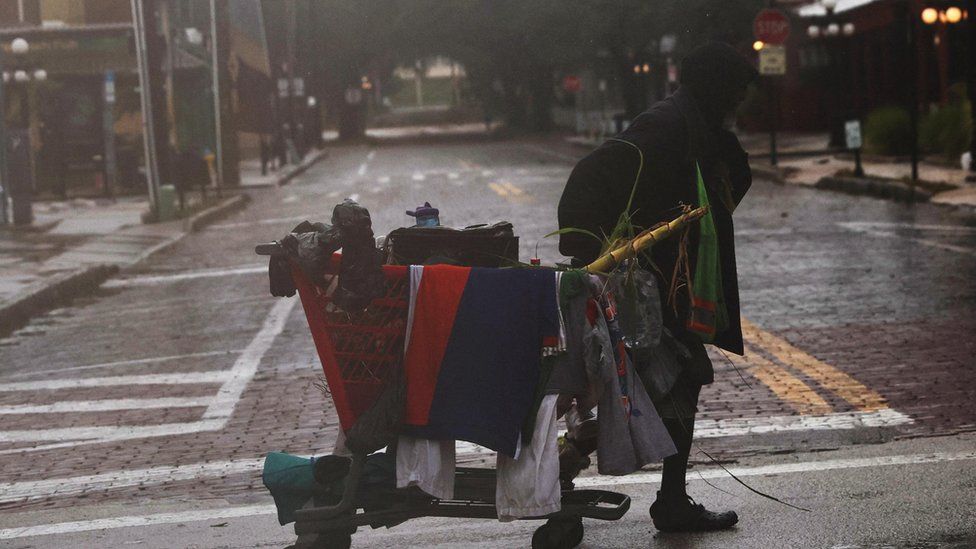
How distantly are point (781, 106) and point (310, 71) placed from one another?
28.0 metres

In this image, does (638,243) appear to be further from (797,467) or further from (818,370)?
(818,370)

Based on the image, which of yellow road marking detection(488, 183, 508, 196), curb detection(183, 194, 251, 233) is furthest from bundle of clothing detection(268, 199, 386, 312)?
yellow road marking detection(488, 183, 508, 196)

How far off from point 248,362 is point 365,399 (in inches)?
206

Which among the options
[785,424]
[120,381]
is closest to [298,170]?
[120,381]

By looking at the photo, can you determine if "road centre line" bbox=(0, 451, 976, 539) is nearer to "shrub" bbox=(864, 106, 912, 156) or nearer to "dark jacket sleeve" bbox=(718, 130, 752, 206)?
"dark jacket sleeve" bbox=(718, 130, 752, 206)

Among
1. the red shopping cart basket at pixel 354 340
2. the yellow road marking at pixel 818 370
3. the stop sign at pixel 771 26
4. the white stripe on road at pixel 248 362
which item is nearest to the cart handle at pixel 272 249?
the red shopping cart basket at pixel 354 340

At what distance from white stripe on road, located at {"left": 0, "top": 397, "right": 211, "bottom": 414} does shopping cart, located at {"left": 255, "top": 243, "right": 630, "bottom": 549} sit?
387cm

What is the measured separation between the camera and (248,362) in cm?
995

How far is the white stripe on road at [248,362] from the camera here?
8.48 metres

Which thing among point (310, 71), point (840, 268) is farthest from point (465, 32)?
point (840, 268)

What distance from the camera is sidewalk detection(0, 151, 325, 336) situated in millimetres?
14070

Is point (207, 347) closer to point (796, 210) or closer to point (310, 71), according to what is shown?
point (796, 210)

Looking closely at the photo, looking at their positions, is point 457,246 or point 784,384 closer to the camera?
point 457,246

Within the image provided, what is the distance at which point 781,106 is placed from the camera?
Answer: 50.9 m
